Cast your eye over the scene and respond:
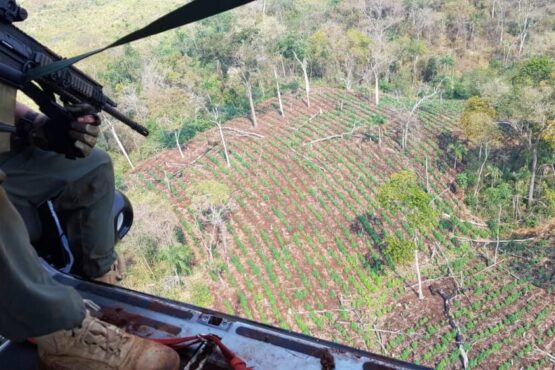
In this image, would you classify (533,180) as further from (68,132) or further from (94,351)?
(94,351)

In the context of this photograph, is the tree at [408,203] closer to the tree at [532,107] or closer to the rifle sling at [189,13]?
the tree at [532,107]

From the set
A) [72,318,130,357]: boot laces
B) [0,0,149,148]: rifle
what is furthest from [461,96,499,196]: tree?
[72,318,130,357]: boot laces

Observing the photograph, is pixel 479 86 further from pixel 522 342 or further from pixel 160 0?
pixel 160 0

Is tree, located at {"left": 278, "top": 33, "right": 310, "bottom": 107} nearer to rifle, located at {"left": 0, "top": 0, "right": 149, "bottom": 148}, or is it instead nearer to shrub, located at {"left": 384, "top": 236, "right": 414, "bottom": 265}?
shrub, located at {"left": 384, "top": 236, "right": 414, "bottom": 265}

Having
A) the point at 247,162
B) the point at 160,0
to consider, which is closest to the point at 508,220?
the point at 247,162

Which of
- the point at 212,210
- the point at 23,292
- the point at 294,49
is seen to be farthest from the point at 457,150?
the point at 23,292

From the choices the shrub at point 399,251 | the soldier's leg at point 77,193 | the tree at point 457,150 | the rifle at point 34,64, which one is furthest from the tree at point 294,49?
the soldier's leg at point 77,193
